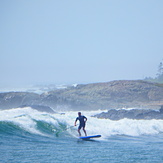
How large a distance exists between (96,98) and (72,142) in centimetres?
2683

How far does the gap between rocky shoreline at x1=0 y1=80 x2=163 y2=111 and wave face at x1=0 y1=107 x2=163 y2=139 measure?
15.9 meters

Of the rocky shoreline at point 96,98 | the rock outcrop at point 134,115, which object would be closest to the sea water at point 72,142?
the rock outcrop at point 134,115

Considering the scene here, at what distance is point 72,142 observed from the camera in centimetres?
1675

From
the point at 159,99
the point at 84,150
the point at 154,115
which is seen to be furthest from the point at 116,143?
the point at 159,99

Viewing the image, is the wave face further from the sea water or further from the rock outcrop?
the rock outcrop

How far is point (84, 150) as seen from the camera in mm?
14672

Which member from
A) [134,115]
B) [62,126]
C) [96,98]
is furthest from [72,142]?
[96,98]

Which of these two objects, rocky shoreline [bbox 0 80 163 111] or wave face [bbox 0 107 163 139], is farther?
rocky shoreline [bbox 0 80 163 111]

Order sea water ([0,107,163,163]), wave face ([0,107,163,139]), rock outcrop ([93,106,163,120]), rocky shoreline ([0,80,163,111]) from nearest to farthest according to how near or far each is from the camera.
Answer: sea water ([0,107,163,163])
wave face ([0,107,163,139])
rock outcrop ([93,106,163,120])
rocky shoreline ([0,80,163,111])

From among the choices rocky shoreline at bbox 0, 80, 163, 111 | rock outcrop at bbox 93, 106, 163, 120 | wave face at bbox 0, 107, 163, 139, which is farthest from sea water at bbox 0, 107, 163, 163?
rocky shoreline at bbox 0, 80, 163, 111

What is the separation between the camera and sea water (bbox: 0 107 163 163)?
13.1 metres

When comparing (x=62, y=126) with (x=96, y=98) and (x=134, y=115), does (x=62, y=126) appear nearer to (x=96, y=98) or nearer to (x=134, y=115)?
(x=134, y=115)

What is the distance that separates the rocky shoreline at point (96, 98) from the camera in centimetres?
4089

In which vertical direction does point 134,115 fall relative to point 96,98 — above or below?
below
